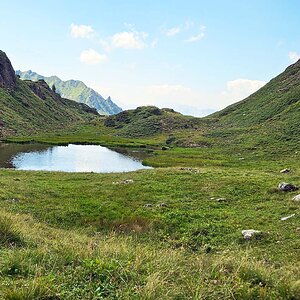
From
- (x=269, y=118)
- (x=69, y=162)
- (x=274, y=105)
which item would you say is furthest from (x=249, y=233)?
(x=274, y=105)

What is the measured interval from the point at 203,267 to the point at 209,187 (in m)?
23.1

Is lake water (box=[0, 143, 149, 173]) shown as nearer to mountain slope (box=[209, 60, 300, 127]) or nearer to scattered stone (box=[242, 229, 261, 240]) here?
scattered stone (box=[242, 229, 261, 240])

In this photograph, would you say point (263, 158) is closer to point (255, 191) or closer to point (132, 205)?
point (255, 191)

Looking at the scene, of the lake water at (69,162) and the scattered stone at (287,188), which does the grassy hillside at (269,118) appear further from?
the scattered stone at (287,188)

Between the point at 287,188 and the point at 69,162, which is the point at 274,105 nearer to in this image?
the point at 69,162

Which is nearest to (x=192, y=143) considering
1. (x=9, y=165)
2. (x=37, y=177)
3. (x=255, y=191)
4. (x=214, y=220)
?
(x=9, y=165)

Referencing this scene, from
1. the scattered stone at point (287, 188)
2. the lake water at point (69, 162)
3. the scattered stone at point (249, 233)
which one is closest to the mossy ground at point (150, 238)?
the scattered stone at point (249, 233)

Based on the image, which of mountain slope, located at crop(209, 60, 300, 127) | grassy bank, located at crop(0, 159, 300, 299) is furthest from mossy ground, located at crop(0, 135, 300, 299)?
mountain slope, located at crop(209, 60, 300, 127)

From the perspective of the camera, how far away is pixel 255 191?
31.5 m

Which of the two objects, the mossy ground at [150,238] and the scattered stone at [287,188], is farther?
the scattered stone at [287,188]

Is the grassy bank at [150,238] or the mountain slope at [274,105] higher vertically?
the mountain slope at [274,105]

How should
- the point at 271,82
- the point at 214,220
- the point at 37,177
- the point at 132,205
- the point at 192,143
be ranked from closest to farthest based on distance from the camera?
the point at 214,220
the point at 132,205
the point at 37,177
the point at 192,143
the point at 271,82

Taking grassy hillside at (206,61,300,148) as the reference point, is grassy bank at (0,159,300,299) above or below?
below

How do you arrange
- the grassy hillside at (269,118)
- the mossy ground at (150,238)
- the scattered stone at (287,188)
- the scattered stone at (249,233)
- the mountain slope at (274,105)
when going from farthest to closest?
the mountain slope at (274,105), the grassy hillside at (269,118), the scattered stone at (287,188), the scattered stone at (249,233), the mossy ground at (150,238)
